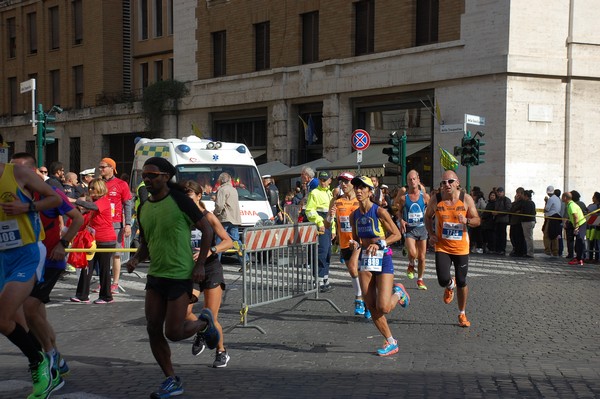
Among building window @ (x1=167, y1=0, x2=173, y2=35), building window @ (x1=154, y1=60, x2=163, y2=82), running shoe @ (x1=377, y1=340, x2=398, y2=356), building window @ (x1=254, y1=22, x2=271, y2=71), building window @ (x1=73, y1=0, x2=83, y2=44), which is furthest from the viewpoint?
building window @ (x1=73, y1=0, x2=83, y2=44)

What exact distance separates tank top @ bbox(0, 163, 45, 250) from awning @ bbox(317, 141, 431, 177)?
832 inches

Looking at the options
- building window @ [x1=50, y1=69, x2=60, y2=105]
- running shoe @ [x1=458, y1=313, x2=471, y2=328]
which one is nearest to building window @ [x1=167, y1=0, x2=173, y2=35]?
building window @ [x1=50, y1=69, x2=60, y2=105]

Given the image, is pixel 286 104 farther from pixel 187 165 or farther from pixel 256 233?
pixel 256 233

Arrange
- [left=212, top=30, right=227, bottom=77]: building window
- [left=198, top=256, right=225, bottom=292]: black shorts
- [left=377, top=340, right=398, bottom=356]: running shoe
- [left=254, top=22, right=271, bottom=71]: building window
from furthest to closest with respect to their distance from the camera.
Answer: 1. [left=212, top=30, right=227, bottom=77]: building window
2. [left=254, top=22, right=271, bottom=71]: building window
3. [left=377, top=340, right=398, bottom=356]: running shoe
4. [left=198, top=256, right=225, bottom=292]: black shorts

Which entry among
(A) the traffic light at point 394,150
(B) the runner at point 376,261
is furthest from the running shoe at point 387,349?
(A) the traffic light at point 394,150

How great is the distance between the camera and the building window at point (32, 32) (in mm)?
47094

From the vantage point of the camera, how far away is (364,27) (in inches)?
1182

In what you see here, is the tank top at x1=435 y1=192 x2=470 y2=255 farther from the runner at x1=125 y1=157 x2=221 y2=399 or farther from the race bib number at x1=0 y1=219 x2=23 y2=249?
the race bib number at x1=0 y1=219 x2=23 y2=249

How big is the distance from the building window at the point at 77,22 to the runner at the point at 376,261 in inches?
1485

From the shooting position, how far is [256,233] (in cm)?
990

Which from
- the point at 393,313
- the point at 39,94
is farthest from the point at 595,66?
the point at 39,94

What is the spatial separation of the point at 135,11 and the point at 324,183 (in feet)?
99.5

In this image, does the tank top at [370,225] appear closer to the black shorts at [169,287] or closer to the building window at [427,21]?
the black shorts at [169,287]

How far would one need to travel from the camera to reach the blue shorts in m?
6.37
